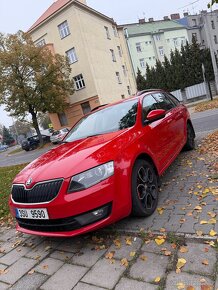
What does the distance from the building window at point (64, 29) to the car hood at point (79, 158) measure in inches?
1220

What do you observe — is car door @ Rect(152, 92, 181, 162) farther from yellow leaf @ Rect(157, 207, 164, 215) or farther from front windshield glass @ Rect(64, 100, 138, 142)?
yellow leaf @ Rect(157, 207, 164, 215)

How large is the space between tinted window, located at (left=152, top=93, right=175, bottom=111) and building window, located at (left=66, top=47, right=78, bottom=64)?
28251 mm

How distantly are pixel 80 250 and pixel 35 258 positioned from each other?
1.85 ft

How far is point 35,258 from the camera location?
11.4 ft

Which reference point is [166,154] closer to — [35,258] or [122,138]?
[122,138]

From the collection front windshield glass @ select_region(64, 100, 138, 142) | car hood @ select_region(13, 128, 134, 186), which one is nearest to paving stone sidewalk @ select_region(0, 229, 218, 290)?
car hood @ select_region(13, 128, 134, 186)

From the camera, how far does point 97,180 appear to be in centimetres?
319

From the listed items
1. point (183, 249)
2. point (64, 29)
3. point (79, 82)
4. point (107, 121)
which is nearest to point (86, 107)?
point (79, 82)

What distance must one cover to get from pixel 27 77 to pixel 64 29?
292 inches

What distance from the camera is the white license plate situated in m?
3.25

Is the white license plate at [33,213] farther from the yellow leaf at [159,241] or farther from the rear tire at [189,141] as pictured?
the rear tire at [189,141]

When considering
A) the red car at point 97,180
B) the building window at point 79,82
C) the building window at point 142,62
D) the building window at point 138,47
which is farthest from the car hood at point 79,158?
the building window at point 138,47

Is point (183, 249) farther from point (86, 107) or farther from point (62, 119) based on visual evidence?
point (62, 119)

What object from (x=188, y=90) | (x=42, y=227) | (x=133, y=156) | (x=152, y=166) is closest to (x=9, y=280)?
(x=42, y=227)
